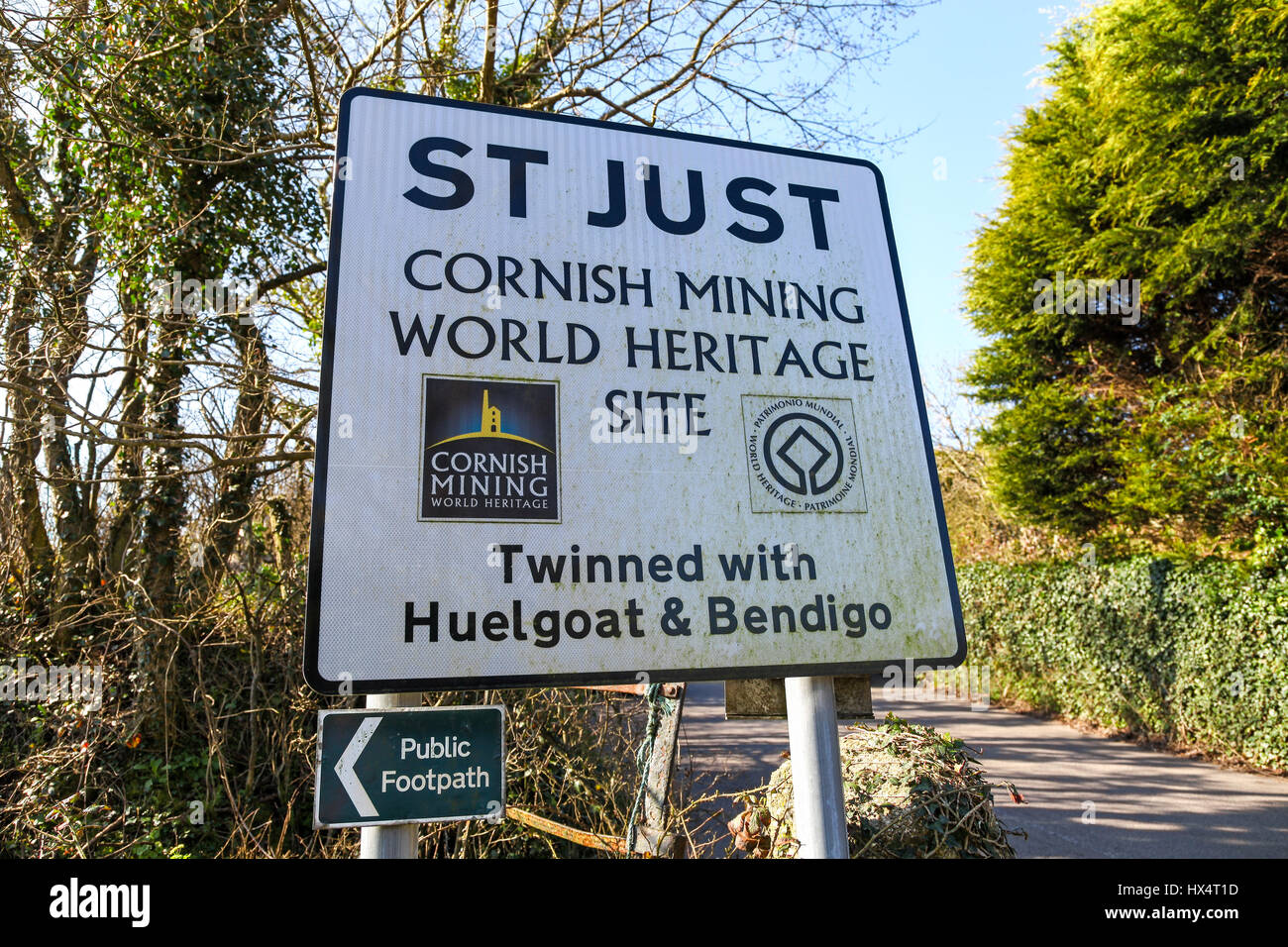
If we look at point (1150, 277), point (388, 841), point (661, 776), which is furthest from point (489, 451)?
point (1150, 277)

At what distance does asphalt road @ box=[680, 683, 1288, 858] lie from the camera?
5906mm

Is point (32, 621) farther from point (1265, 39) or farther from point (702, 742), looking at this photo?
point (1265, 39)

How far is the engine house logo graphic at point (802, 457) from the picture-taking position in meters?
1.67

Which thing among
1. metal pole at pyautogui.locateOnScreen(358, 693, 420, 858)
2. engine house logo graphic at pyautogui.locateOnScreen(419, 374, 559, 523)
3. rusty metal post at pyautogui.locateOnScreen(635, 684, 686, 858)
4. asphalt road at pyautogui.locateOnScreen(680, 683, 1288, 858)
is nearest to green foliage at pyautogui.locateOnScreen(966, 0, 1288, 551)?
asphalt road at pyautogui.locateOnScreen(680, 683, 1288, 858)

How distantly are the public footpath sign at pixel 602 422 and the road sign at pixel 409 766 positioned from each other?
0.07m

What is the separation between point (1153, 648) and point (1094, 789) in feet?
7.46

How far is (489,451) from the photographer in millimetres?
1500

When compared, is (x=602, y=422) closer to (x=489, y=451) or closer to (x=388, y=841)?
(x=489, y=451)

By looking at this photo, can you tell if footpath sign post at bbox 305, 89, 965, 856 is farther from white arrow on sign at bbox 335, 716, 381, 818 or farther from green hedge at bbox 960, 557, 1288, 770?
green hedge at bbox 960, 557, 1288, 770

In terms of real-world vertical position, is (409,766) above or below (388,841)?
above

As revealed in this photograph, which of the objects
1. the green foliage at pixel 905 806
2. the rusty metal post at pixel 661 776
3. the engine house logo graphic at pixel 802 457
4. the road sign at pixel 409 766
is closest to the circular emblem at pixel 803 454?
the engine house logo graphic at pixel 802 457

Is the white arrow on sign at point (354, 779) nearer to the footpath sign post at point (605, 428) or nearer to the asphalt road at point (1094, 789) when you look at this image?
the footpath sign post at point (605, 428)

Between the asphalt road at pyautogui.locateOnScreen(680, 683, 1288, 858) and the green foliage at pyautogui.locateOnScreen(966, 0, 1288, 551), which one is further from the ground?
the green foliage at pyautogui.locateOnScreen(966, 0, 1288, 551)

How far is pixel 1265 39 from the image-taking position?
7656mm
